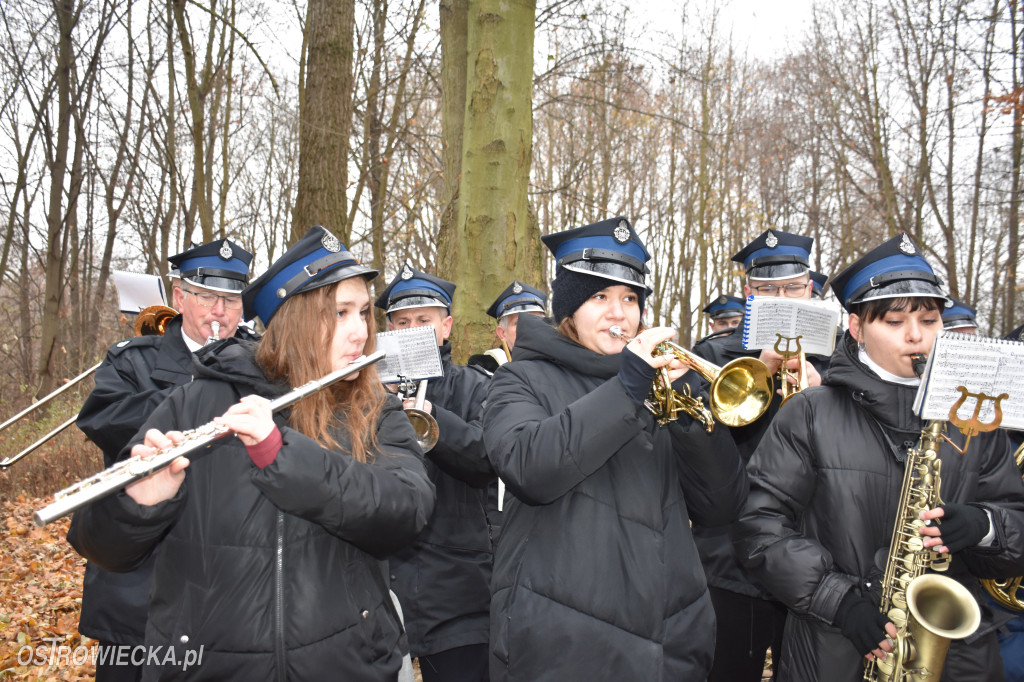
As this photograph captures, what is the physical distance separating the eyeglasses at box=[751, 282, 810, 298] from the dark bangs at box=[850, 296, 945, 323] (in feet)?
7.56

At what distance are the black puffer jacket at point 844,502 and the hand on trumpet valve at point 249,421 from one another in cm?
177

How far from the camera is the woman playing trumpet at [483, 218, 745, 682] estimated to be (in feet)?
8.17

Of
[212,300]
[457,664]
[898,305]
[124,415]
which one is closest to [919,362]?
[898,305]

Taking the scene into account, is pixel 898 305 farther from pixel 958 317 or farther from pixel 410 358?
pixel 958 317

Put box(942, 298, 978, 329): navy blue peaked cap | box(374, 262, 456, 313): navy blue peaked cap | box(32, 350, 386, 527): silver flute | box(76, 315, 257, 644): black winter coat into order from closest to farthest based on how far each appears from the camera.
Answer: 1. box(32, 350, 386, 527): silver flute
2. box(76, 315, 257, 644): black winter coat
3. box(374, 262, 456, 313): navy blue peaked cap
4. box(942, 298, 978, 329): navy blue peaked cap

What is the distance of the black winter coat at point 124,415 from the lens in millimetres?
3428

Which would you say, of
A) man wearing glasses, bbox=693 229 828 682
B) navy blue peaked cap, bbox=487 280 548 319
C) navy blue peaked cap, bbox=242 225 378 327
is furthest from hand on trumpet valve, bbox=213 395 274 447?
navy blue peaked cap, bbox=487 280 548 319

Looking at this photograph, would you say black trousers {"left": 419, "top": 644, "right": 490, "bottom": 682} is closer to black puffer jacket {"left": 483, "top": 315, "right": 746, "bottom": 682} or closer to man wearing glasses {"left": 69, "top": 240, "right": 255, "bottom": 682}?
black puffer jacket {"left": 483, "top": 315, "right": 746, "bottom": 682}

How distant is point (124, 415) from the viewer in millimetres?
3787

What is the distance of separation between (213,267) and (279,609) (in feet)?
9.56

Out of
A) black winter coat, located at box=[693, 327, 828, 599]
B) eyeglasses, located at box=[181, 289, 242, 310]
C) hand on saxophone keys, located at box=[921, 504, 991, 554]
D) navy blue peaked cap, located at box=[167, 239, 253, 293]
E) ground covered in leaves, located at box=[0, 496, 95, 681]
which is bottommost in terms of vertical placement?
ground covered in leaves, located at box=[0, 496, 95, 681]

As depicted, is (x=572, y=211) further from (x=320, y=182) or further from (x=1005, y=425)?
(x=1005, y=425)

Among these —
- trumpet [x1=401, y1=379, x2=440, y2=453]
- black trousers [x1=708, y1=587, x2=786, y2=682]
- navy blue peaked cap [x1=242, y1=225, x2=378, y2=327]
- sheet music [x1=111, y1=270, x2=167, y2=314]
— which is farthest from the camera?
sheet music [x1=111, y1=270, x2=167, y2=314]

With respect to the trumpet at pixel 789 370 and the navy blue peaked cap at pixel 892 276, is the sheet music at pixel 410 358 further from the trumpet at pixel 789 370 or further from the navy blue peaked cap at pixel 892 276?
the navy blue peaked cap at pixel 892 276
